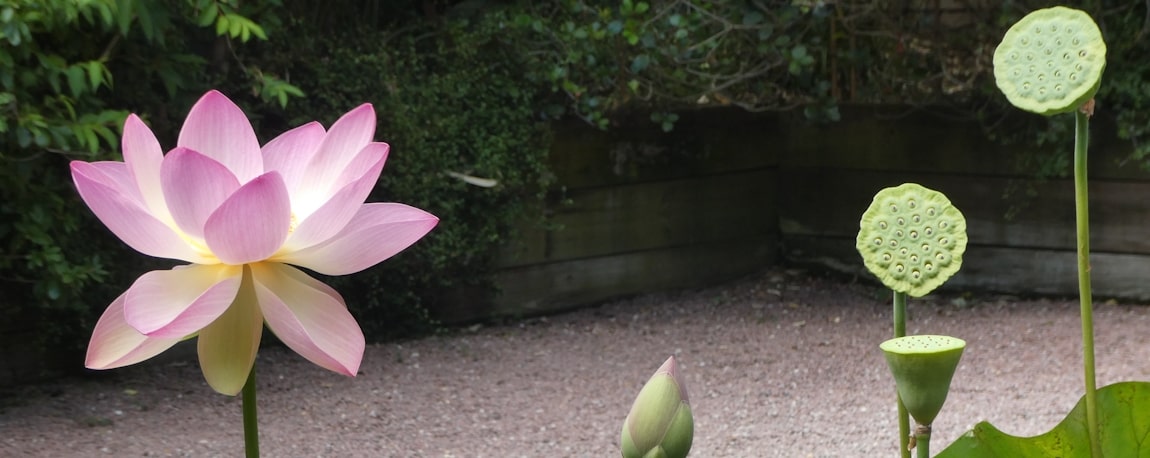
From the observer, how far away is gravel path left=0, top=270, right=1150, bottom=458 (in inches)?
117

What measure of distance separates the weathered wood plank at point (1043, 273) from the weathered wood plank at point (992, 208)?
0.04 m

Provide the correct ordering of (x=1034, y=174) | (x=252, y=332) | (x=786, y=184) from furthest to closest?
(x=786, y=184)
(x=1034, y=174)
(x=252, y=332)

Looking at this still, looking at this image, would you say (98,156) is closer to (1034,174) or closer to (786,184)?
(786,184)

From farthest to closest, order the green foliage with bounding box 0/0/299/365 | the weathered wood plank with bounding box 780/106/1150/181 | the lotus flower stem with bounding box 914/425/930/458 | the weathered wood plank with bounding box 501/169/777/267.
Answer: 1. the weathered wood plank with bounding box 501/169/777/267
2. the weathered wood plank with bounding box 780/106/1150/181
3. the green foliage with bounding box 0/0/299/365
4. the lotus flower stem with bounding box 914/425/930/458

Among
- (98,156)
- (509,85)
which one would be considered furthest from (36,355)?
(509,85)

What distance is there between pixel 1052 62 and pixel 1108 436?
34 cm

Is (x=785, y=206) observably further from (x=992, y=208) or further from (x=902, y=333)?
(x=902, y=333)

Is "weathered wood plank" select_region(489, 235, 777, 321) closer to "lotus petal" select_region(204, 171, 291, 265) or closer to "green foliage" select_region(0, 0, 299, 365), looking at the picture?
"green foliage" select_region(0, 0, 299, 365)

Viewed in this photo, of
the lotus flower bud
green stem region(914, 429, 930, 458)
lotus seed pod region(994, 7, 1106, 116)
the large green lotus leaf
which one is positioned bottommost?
the large green lotus leaf

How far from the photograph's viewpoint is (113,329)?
517 millimetres

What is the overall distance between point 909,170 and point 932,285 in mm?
4245

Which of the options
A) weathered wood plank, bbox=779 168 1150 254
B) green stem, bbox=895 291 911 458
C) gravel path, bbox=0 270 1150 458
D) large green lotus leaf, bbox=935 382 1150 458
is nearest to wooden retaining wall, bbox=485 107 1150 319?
weathered wood plank, bbox=779 168 1150 254

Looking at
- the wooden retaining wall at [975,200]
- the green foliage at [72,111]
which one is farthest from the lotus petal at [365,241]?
the wooden retaining wall at [975,200]

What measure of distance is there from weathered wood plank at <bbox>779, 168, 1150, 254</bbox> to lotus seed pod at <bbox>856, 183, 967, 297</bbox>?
4.01 meters
